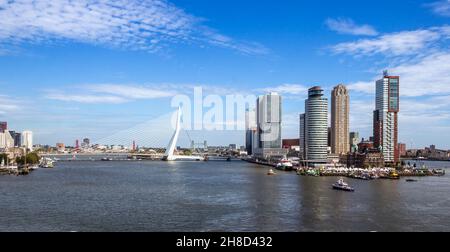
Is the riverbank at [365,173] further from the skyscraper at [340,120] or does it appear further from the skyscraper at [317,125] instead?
the skyscraper at [340,120]

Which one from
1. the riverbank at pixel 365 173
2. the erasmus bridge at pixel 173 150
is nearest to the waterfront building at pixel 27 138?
the erasmus bridge at pixel 173 150

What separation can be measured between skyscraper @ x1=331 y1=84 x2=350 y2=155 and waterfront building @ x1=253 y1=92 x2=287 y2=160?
6.69m

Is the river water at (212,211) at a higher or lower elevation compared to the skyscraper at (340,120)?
lower

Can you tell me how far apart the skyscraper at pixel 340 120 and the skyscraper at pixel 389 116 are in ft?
30.8

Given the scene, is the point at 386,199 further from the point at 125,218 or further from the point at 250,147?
the point at 250,147

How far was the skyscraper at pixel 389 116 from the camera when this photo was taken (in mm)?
32306

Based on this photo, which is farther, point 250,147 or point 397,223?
point 250,147

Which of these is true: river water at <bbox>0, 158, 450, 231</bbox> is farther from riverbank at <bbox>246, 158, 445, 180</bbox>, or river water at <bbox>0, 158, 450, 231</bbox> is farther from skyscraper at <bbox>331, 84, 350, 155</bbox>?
skyscraper at <bbox>331, 84, 350, 155</bbox>

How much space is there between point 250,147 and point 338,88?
72.7 ft

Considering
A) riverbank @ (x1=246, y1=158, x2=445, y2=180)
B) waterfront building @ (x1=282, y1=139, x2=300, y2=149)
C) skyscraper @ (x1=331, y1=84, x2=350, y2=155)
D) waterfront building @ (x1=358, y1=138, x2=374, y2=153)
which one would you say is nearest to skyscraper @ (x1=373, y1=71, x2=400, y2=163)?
waterfront building @ (x1=358, y1=138, x2=374, y2=153)

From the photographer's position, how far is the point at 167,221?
730 cm

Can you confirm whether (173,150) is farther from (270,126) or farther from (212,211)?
(212,211)
